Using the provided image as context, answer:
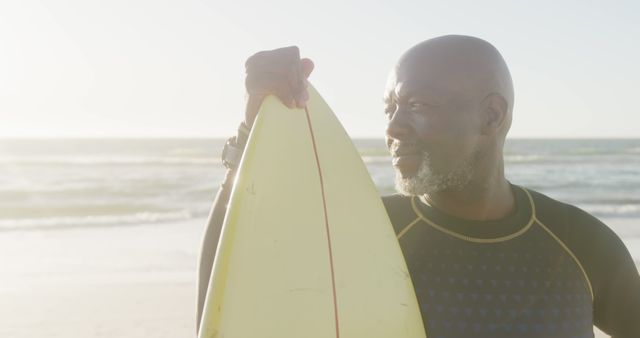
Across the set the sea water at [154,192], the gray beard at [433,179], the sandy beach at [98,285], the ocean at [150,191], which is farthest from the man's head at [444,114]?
the ocean at [150,191]

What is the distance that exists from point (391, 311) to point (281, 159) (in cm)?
50

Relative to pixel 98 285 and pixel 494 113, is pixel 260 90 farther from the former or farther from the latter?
pixel 98 285

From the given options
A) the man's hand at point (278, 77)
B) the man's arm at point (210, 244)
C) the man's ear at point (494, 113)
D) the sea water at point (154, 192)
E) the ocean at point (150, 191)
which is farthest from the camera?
the ocean at point (150, 191)

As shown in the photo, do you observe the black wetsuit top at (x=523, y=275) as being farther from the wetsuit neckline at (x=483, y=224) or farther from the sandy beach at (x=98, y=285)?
the sandy beach at (x=98, y=285)

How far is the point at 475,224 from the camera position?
2.02m

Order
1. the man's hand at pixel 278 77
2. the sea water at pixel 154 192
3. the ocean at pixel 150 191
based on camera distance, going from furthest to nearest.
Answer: the ocean at pixel 150 191, the sea water at pixel 154 192, the man's hand at pixel 278 77

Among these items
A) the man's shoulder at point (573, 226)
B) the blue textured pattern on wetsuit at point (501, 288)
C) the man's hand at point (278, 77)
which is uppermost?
the man's hand at point (278, 77)

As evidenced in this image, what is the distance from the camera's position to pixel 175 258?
7.41 m

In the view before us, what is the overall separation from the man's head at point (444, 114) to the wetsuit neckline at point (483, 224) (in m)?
0.08

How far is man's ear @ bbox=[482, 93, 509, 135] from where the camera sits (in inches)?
81.8

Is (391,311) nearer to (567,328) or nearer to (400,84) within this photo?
(567,328)

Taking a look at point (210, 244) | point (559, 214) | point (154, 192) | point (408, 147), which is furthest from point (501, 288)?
point (154, 192)

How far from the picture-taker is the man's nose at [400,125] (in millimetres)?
1970

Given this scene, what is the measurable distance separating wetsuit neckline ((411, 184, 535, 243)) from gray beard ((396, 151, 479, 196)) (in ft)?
0.25
